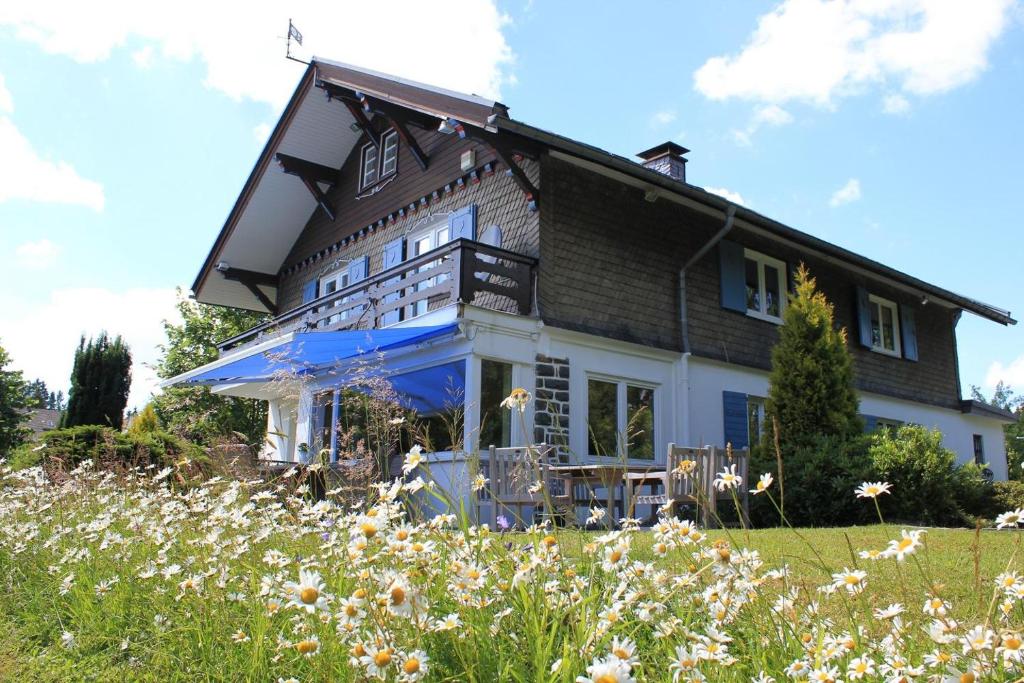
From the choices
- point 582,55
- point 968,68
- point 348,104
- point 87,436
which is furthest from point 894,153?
point 87,436

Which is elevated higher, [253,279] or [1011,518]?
[253,279]

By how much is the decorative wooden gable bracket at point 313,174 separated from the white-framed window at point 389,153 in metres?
1.85

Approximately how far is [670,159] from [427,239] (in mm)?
4449

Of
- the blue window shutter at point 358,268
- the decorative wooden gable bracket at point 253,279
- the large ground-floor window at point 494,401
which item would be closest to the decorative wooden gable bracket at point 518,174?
the large ground-floor window at point 494,401

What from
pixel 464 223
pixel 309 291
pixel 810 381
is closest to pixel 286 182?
pixel 309 291

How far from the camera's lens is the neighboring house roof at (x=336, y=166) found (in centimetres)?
1111

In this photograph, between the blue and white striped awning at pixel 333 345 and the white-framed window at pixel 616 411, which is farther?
the white-framed window at pixel 616 411

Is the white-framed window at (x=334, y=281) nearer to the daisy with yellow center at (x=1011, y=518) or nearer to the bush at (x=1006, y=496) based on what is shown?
the bush at (x=1006, y=496)

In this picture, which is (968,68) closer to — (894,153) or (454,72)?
(894,153)

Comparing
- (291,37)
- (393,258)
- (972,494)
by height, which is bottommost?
(972,494)

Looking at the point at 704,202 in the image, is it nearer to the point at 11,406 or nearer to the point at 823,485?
the point at 823,485

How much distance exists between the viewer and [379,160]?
15.2m

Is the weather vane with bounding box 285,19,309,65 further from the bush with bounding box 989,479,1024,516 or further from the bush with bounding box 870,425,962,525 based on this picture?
the bush with bounding box 989,479,1024,516

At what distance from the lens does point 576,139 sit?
433 inches
